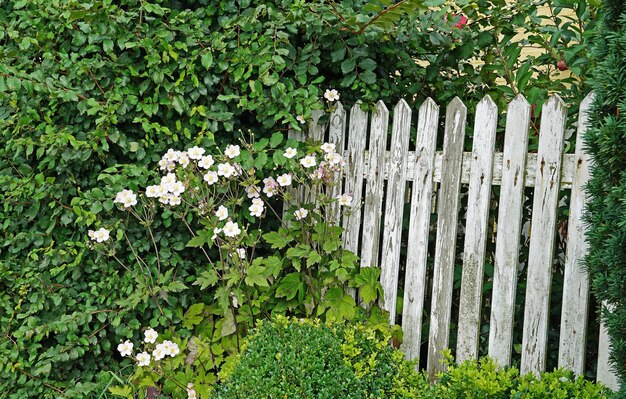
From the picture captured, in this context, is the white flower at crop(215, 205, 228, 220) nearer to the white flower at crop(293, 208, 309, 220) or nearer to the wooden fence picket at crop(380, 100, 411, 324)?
the white flower at crop(293, 208, 309, 220)

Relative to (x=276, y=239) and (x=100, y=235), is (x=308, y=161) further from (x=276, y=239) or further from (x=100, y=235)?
(x=100, y=235)

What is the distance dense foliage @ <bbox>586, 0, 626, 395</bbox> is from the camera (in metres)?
2.22

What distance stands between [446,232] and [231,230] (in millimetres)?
980

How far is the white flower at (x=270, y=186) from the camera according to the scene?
11.8 feet

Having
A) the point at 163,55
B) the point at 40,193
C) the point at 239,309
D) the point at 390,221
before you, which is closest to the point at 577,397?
the point at 390,221

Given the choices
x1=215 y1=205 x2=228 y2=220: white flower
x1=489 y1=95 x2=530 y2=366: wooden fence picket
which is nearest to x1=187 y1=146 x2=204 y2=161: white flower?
x1=215 y1=205 x2=228 y2=220: white flower

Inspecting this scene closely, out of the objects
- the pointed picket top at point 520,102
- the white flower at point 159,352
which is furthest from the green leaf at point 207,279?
the pointed picket top at point 520,102

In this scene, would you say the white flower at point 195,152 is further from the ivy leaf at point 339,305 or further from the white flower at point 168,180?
the ivy leaf at point 339,305

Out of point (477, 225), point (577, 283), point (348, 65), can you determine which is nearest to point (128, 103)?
point (348, 65)

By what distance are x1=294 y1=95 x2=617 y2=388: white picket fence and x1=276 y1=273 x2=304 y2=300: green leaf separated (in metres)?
0.34

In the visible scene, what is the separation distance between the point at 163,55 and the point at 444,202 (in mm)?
1512

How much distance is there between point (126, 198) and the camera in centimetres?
345

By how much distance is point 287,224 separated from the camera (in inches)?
154

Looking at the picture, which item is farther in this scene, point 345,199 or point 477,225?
point 345,199
